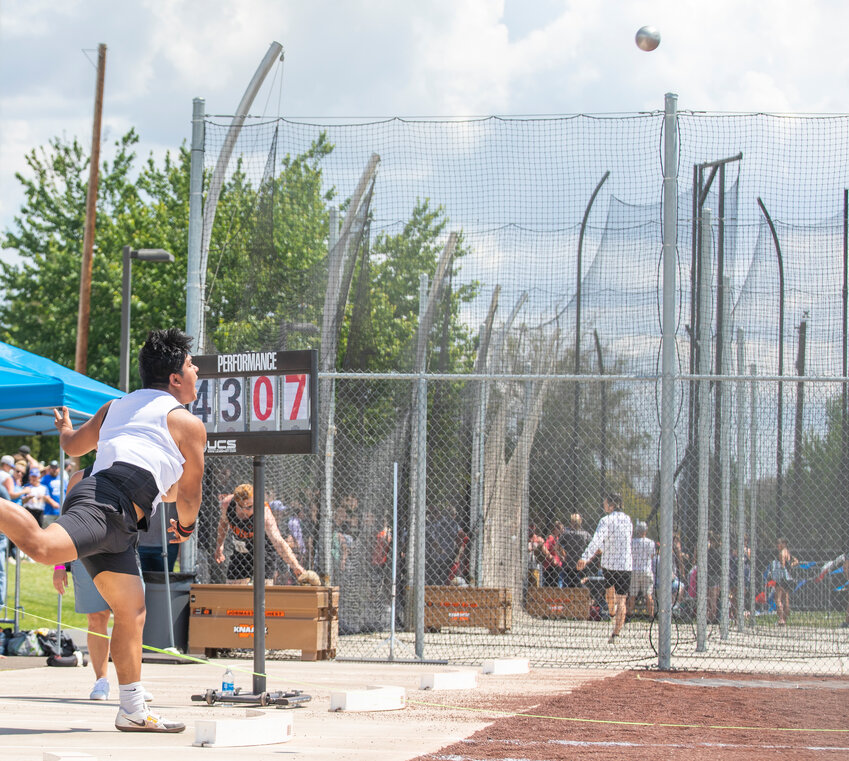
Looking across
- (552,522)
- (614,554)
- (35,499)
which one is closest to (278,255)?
(552,522)

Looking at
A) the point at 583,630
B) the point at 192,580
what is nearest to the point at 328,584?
the point at 192,580

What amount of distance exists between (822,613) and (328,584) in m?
4.62

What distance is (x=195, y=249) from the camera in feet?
36.9

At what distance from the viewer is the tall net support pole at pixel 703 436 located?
11.0 meters

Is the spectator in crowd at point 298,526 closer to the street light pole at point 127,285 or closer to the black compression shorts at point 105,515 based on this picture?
the black compression shorts at point 105,515

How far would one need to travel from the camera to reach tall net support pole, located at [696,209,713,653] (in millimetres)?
10961

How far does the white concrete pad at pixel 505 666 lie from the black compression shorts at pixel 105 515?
4559 mm

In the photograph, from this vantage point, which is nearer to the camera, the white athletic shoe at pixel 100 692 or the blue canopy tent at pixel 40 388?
the white athletic shoe at pixel 100 692

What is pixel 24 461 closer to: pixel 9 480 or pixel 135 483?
pixel 9 480

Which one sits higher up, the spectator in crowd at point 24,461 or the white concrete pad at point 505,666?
the spectator in crowd at point 24,461

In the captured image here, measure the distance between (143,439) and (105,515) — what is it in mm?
505

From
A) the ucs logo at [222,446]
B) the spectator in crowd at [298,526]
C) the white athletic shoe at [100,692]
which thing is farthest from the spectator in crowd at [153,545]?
the ucs logo at [222,446]

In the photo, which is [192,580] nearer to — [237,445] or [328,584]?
[328,584]

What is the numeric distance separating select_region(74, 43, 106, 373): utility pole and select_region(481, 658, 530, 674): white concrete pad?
18.5 m
